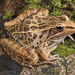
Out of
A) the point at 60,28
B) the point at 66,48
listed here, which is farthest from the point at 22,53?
the point at 66,48

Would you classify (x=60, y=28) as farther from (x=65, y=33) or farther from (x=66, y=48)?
(x=66, y=48)

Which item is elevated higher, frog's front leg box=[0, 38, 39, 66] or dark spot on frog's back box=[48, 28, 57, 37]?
dark spot on frog's back box=[48, 28, 57, 37]

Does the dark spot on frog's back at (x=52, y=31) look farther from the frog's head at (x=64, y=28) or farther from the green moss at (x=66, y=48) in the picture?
the green moss at (x=66, y=48)

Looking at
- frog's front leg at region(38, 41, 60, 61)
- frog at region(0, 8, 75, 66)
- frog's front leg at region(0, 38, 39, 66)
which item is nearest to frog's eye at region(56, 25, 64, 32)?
frog at region(0, 8, 75, 66)

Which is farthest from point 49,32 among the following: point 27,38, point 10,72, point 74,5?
point 10,72

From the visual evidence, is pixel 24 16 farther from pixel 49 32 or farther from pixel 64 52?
pixel 64 52

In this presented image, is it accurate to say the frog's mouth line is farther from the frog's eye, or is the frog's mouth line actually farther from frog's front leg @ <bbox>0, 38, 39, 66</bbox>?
frog's front leg @ <bbox>0, 38, 39, 66</bbox>
